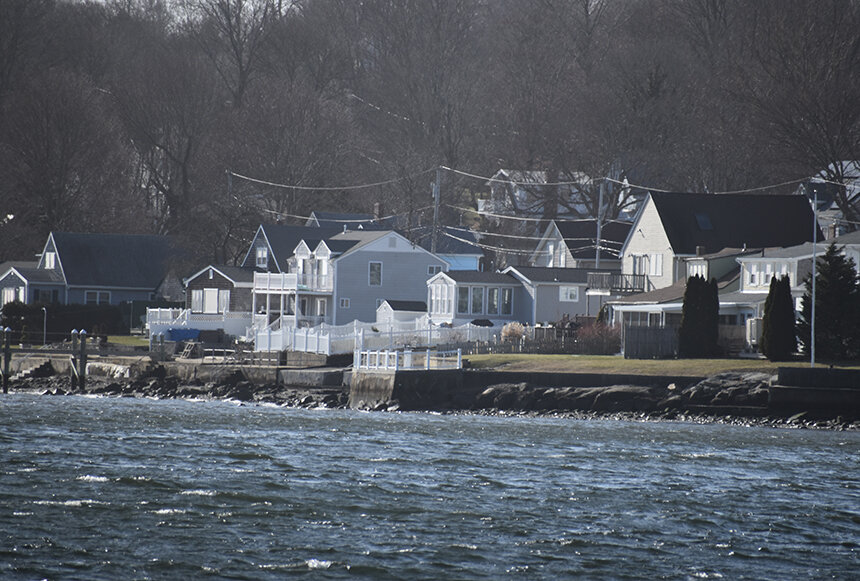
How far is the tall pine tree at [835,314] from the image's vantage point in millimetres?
50625

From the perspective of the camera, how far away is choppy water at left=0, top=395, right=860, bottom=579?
21.4 meters

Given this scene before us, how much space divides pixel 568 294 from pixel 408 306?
8.48m

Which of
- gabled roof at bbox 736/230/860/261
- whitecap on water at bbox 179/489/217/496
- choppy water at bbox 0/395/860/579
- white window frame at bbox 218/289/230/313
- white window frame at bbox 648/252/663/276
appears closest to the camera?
choppy water at bbox 0/395/860/579

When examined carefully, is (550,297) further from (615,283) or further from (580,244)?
(580,244)

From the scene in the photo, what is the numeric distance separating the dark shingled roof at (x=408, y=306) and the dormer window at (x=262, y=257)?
1371 cm

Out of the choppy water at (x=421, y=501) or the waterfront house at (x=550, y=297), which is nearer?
the choppy water at (x=421, y=501)

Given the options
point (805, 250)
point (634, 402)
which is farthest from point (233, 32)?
point (634, 402)

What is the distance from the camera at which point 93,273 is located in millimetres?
87500

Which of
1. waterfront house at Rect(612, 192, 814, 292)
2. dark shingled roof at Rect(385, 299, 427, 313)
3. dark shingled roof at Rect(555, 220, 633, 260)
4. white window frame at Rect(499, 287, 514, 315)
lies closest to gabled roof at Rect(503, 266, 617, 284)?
white window frame at Rect(499, 287, 514, 315)

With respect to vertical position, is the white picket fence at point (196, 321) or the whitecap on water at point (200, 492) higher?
the white picket fence at point (196, 321)

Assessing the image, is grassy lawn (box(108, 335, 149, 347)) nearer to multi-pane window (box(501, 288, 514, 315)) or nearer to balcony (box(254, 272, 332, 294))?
balcony (box(254, 272, 332, 294))

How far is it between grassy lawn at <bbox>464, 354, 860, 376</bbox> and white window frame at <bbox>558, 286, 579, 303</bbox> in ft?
52.4

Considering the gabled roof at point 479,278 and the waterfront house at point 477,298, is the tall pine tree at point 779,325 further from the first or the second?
the gabled roof at point 479,278

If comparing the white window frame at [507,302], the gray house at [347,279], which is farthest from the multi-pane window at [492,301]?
the gray house at [347,279]
